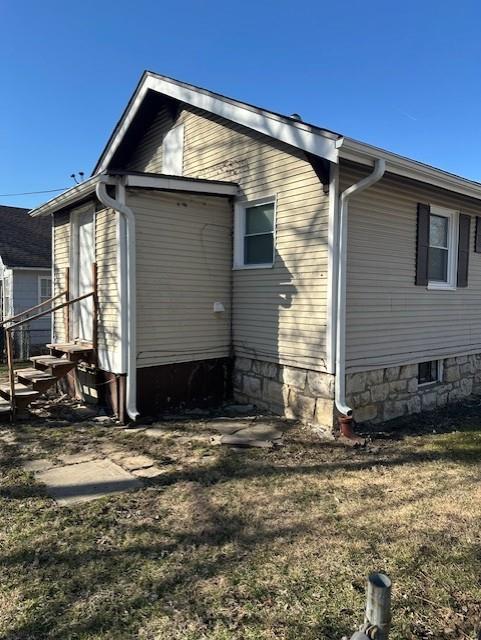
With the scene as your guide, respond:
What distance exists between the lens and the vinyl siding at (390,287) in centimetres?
605

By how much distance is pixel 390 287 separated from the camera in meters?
6.55

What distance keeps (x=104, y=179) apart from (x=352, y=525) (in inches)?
187

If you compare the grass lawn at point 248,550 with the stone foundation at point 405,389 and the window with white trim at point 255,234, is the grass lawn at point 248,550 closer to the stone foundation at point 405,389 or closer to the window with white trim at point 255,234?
the stone foundation at point 405,389

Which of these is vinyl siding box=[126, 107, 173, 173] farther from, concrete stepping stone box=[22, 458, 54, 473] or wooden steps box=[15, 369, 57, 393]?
concrete stepping stone box=[22, 458, 54, 473]

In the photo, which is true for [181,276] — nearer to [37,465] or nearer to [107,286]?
[107,286]

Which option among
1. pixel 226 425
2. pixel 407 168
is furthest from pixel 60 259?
pixel 407 168

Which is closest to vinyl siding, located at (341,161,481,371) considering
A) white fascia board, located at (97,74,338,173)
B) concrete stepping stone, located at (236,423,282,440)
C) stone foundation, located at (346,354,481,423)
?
stone foundation, located at (346,354,481,423)

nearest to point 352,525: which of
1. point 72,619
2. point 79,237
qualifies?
point 72,619

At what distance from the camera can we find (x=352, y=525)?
3545 millimetres

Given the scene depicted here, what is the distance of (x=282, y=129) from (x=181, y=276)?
2.36 metres

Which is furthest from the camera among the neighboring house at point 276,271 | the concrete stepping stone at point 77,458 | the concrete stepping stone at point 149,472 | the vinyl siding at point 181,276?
the vinyl siding at point 181,276

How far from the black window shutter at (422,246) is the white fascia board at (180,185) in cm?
269

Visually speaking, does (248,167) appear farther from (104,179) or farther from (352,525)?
(352,525)

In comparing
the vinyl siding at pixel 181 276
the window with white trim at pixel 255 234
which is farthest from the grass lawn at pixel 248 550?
the window with white trim at pixel 255 234
